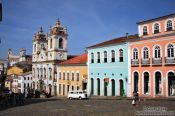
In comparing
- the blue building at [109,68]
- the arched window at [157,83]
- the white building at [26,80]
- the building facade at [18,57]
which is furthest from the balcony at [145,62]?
the building facade at [18,57]

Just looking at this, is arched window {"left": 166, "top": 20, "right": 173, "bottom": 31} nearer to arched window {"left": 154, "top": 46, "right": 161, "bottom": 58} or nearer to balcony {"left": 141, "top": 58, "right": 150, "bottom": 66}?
arched window {"left": 154, "top": 46, "right": 161, "bottom": 58}

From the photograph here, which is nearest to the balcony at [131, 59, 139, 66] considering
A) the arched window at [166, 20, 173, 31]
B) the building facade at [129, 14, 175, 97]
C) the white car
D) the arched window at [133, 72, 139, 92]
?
the building facade at [129, 14, 175, 97]

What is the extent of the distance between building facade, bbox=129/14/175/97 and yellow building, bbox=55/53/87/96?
13619 millimetres

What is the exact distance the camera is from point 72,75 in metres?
52.6

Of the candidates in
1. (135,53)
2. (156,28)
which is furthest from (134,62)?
(156,28)

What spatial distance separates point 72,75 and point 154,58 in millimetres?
21791

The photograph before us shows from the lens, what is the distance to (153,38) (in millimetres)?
34062

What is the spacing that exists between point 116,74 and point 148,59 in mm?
6269

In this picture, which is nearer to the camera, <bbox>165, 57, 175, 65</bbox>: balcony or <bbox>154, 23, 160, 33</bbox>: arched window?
<bbox>165, 57, 175, 65</bbox>: balcony

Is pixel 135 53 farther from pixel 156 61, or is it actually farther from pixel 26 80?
pixel 26 80

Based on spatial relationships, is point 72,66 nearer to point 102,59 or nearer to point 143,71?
point 102,59

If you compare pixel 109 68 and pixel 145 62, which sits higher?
pixel 145 62

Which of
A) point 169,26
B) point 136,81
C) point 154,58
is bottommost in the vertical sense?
point 136,81

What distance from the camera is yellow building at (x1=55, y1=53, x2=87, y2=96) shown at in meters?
49.0
